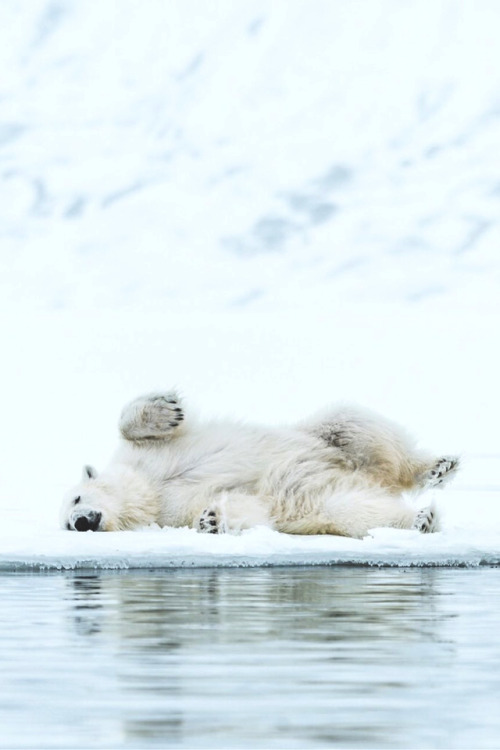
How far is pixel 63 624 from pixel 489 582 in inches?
92.2

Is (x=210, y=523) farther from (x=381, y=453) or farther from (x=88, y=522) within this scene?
(x=381, y=453)

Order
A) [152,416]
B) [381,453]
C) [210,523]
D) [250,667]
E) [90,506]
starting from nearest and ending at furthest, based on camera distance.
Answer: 1. [250,667]
2. [210,523]
3. [90,506]
4. [152,416]
5. [381,453]

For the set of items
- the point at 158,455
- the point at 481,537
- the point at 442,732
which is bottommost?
the point at 442,732

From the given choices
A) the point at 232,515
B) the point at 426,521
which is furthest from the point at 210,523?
the point at 426,521

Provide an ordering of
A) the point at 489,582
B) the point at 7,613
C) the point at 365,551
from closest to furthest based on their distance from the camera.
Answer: the point at 7,613
the point at 489,582
the point at 365,551

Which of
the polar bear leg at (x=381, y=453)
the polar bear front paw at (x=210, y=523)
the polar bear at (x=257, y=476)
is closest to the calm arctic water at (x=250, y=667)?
the polar bear front paw at (x=210, y=523)

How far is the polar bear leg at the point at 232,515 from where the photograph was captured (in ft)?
22.4

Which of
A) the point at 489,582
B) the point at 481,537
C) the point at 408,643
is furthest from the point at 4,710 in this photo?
the point at 481,537

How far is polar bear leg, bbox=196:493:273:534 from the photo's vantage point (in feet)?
22.4

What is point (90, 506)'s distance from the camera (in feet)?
23.0

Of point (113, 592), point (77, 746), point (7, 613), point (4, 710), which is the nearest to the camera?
point (77, 746)

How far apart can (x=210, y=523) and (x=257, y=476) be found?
901 mm

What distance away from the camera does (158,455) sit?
25.4 ft

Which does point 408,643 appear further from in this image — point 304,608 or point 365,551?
point 365,551
